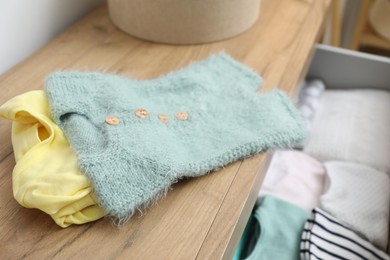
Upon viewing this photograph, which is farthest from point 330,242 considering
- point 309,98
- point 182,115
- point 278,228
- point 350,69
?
point 350,69

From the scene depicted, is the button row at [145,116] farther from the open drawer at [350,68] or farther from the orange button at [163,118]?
the open drawer at [350,68]

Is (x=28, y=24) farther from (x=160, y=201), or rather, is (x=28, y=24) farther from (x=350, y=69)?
(x=350, y=69)

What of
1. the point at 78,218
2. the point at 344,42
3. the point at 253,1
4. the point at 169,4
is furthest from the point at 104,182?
the point at 344,42

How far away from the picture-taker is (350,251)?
0.66 metres

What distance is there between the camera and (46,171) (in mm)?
427

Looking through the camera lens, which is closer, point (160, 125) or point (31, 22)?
point (160, 125)

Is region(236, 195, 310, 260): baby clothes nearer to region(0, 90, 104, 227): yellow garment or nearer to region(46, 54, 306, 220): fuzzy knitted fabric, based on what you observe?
region(46, 54, 306, 220): fuzzy knitted fabric

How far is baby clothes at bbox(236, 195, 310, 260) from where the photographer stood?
2.17ft

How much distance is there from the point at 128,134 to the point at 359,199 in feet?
1.67

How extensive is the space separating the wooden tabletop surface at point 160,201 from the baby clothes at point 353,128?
251mm

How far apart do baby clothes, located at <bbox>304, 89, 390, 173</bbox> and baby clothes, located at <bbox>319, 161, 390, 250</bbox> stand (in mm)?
48

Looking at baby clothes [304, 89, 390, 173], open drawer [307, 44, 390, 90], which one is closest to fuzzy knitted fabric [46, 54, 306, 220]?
baby clothes [304, 89, 390, 173]

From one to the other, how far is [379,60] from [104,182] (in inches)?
33.1

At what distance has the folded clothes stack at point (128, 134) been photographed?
1.37 feet
